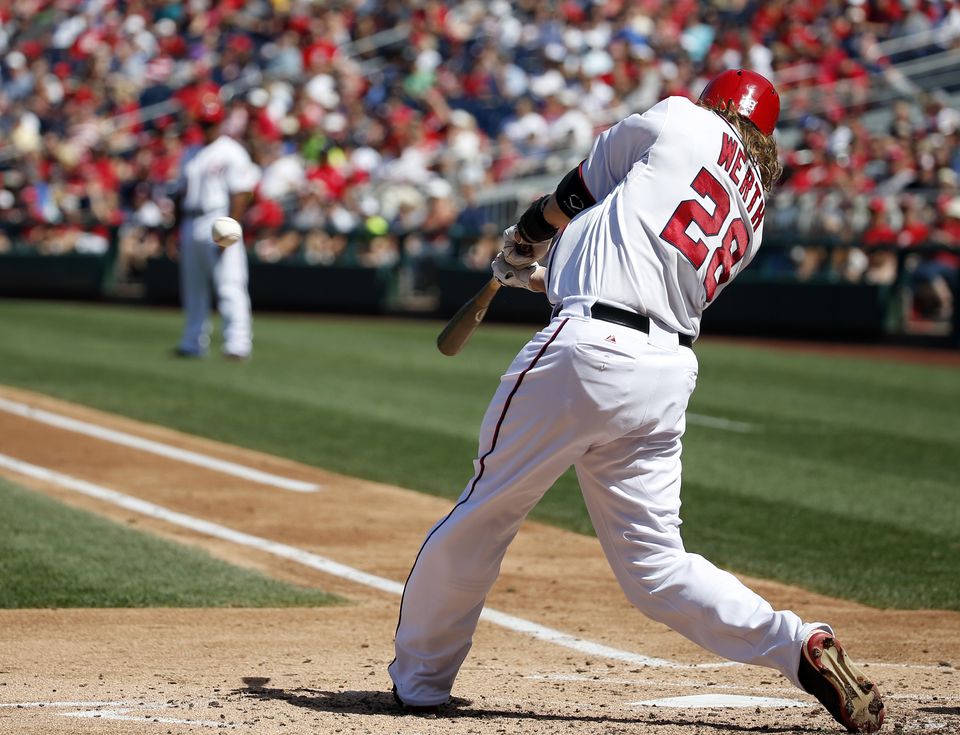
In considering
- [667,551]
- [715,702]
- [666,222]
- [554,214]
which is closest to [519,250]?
[554,214]

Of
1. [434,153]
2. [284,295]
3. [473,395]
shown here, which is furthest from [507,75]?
[473,395]

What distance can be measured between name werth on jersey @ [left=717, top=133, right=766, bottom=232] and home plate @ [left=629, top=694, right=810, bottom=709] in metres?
1.44

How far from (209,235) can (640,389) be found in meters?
10.3

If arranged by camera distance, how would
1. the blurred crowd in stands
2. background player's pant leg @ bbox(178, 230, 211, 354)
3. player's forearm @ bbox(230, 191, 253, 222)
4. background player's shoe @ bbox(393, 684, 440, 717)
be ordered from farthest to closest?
the blurred crowd in stands
background player's pant leg @ bbox(178, 230, 211, 354)
player's forearm @ bbox(230, 191, 253, 222)
background player's shoe @ bbox(393, 684, 440, 717)

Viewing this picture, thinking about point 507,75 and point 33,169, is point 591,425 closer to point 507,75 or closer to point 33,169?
point 507,75

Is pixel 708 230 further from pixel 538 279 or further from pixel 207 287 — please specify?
pixel 207 287

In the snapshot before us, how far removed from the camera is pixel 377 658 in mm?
4973

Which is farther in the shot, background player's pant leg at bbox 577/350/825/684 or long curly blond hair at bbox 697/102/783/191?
long curly blond hair at bbox 697/102/783/191

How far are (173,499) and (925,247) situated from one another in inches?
434

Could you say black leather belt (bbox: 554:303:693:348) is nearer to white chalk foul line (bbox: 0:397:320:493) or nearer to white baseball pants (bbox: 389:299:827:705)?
white baseball pants (bbox: 389:299:827:705)

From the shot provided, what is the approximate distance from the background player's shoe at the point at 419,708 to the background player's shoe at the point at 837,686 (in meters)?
1.05

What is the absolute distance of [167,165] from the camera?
75.9 feet

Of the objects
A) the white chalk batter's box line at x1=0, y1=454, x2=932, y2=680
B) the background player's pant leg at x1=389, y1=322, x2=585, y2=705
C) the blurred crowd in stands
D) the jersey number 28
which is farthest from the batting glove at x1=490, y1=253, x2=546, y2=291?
the blurred crowd in stands

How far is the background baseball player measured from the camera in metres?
13.5
